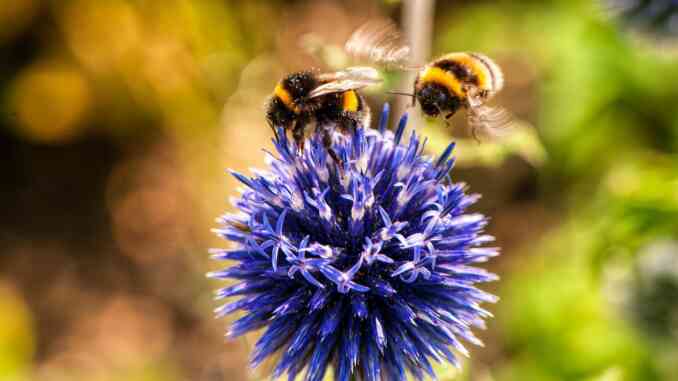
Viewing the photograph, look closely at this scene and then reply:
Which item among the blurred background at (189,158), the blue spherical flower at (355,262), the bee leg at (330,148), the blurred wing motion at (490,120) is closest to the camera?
the blue spherical flower at (355,262)

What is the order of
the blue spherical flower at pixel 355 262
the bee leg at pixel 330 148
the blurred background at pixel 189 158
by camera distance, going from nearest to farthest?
the blue spherical flower at pixel 355 262, the bee leg at pixel 330 148, the blurred background at pixel 189 158

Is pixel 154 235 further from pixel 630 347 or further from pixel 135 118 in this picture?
pixel 630 347

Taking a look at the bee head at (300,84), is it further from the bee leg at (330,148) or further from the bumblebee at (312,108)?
the bee leg at (330,148)

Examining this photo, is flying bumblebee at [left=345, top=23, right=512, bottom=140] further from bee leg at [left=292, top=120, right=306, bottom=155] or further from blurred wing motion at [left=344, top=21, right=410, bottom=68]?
bee leg at [left=292, top=120, right=306, bottom=155]

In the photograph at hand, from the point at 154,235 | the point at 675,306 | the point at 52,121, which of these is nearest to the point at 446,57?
the point at 675,306

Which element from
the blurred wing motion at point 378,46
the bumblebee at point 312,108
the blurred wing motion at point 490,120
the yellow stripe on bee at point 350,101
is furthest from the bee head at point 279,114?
the blurred wing motion at point 490,120

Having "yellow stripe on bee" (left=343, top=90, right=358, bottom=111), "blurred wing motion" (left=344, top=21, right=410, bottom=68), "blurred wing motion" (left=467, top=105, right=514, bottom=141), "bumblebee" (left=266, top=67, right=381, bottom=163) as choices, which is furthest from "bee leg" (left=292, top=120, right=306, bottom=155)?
"blurred wing motion" (left=467, top=105, right=514, bottom=141)
